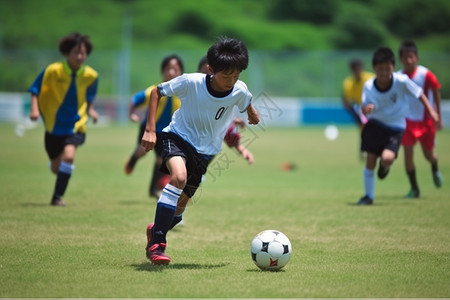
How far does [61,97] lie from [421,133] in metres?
5.23

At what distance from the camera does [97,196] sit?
11352 mm

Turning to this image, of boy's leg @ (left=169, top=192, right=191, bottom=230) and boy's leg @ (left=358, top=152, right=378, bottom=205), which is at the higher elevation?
boy's leg @ (left=358, top=152, right=378, bottom=205)

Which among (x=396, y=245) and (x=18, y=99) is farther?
(x=18, y=99)

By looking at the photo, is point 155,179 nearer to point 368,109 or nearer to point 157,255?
point 368,109

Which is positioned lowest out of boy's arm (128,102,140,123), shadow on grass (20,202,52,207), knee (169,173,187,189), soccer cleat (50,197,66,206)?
shadow on grass (20,202,52,207)

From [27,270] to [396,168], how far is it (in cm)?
1197

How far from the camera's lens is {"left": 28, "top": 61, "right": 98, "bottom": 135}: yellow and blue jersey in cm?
1002

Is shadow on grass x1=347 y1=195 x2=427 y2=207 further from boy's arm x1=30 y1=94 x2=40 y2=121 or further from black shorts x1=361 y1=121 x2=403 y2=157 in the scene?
boy's arm x1=30 y1=94 x2=40 y2=121

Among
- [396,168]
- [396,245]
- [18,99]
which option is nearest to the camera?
[396,245]

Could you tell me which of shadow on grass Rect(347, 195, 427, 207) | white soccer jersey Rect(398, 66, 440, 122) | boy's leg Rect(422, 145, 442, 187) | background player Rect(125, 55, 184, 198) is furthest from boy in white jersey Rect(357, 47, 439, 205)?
background player Rect(125, 55, 184, 198)

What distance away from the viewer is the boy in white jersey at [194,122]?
20.1ft

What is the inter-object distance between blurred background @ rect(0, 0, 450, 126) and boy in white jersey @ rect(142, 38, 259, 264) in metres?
27.3

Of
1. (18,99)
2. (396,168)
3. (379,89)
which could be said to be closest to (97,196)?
(379,89)

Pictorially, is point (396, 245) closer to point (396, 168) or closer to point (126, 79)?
point (396, 168)
